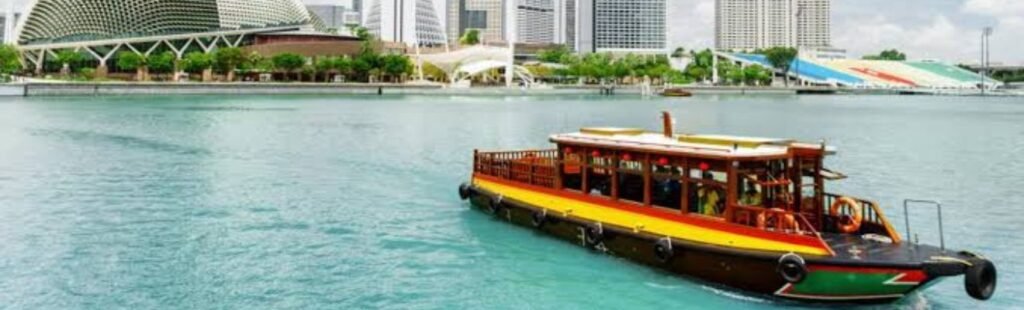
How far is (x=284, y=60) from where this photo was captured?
13188 centimetres

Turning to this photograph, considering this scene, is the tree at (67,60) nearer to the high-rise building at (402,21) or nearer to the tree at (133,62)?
the tree at (133,62)

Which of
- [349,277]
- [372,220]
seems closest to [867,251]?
[349,277]

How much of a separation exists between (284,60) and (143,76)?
21436mm

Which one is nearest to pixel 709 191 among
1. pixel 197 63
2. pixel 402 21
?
pixel 197 63

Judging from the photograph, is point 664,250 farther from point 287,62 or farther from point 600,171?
point 287,62

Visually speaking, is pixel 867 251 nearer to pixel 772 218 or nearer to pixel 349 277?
pixel 772 218

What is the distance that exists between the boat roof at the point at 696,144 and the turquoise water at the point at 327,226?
2.06 metres

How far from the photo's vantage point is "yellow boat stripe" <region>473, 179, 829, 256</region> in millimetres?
14469

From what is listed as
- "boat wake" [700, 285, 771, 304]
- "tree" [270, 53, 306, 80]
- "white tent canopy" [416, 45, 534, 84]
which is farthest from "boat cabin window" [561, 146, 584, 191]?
"white tent canopy" [416, 45, 534, 84]

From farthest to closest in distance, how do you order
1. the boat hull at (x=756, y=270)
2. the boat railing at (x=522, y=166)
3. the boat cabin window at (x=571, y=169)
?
the boat railing at (x=522, y=166) → the boat cabin window at (x=571, y=169) → the boat hull at (x=756, y=270)

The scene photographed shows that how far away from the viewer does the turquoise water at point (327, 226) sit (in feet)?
50.7

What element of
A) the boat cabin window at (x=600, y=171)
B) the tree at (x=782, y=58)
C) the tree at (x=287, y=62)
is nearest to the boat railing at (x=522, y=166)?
the boat cabin window at (x=600, y=171)

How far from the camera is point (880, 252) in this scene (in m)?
14.0

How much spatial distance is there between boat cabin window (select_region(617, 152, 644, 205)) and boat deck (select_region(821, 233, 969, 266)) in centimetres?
366
